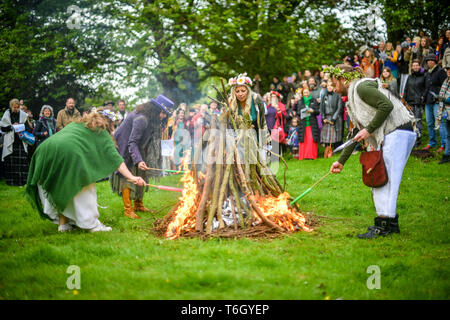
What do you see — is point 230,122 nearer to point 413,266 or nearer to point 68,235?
point 68,235

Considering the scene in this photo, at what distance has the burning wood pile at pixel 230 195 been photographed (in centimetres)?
593

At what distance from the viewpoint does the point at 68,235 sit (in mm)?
5863

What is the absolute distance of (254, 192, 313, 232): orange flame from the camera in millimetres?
6094

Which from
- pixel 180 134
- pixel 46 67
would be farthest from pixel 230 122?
pixel 46 67

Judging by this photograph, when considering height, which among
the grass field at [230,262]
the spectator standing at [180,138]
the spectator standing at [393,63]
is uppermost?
the spectator standing at [393,63]

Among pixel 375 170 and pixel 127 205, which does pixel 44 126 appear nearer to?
pixel 127 205

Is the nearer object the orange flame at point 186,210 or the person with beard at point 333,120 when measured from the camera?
the orange flame at point 186,210

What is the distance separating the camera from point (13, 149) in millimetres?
12336

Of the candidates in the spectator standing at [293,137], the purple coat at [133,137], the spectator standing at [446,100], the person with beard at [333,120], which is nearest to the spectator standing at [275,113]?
the spectator standing at [293,137]

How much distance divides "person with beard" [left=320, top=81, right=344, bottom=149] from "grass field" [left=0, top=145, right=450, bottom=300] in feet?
19.4

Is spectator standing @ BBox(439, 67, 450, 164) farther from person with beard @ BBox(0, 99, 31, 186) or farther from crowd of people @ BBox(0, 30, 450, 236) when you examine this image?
person with beard @ BBox(0, 99, 31, 186)

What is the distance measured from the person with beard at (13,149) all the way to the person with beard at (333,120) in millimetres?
9381

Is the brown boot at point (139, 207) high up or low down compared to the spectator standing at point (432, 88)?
down

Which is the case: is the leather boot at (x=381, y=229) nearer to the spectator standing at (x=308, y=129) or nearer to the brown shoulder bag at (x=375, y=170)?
the brown shoulder bag at (x=375, y=170)
